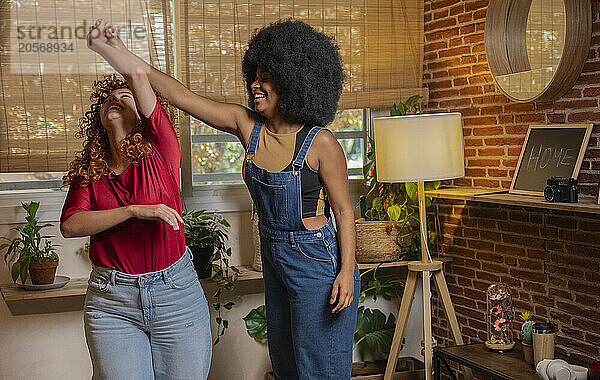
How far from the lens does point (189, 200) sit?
379 cm

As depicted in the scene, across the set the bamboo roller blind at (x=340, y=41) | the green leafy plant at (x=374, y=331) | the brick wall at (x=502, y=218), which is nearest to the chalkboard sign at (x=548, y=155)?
the brick wall at (x=502, y=218)

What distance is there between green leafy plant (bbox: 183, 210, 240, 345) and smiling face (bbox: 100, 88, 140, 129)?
1.33 m

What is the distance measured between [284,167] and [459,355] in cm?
153

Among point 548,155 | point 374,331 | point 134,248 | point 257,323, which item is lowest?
point 374,331

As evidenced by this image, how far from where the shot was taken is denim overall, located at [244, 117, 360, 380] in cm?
233

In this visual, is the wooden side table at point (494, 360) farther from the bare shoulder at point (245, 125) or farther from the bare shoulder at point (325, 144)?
the bare shoulder at point (245, 125)

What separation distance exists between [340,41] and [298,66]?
68.1 inches

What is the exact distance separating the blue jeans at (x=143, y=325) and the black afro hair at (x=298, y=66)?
64 centimetres

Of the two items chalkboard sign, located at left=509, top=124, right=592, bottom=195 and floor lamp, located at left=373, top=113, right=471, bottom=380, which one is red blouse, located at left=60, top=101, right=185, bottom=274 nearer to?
floor lamp, located at left=373, top=113, right=471, bottom=380

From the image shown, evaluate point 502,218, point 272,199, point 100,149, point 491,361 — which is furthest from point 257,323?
point 100,149

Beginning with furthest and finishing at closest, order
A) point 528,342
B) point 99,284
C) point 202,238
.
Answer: point 202,238 → point 528,342 → point 99,284

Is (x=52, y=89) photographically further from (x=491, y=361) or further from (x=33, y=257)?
(x=491, y=361)

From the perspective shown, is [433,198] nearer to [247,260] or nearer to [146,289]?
[247,260]

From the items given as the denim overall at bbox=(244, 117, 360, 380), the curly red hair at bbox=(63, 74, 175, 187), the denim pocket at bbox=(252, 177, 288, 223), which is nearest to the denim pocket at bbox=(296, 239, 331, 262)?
the denim overall at bbox=(244, 117, 360, 380)
